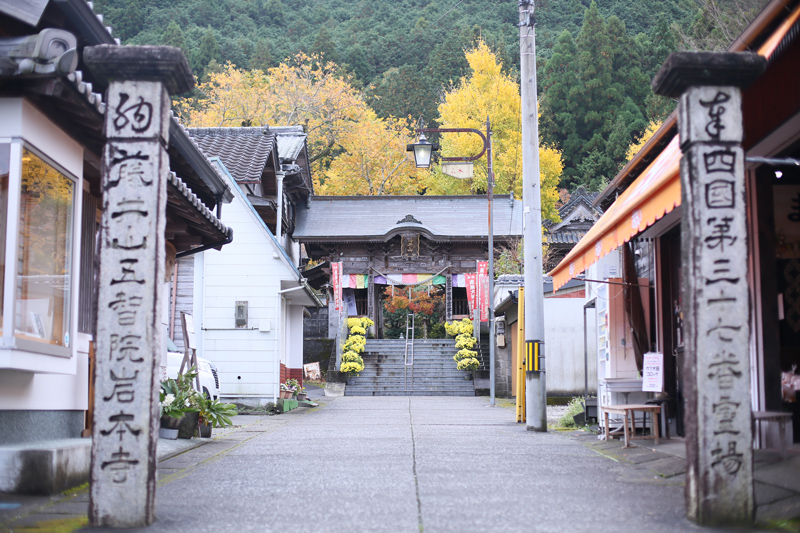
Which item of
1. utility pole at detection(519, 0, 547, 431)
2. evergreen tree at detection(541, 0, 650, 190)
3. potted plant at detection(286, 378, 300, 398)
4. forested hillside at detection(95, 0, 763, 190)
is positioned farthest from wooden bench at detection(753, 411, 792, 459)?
evergreen tree at detection(541, 0, 650, 190)

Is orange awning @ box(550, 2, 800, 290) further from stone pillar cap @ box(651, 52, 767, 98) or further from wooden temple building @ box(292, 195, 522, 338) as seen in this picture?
wooden temple building @ box(292, 195, 522, 338)

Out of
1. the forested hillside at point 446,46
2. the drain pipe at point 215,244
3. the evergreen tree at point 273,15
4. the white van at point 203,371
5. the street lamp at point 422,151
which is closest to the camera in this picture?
the drain pipe at point 215,244

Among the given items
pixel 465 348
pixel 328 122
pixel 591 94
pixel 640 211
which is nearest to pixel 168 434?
pixel 640 211

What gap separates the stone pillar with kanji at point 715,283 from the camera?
4.73m

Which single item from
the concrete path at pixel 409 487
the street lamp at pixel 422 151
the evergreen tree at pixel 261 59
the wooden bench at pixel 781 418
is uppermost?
the evergreen tree at pixel 261 59

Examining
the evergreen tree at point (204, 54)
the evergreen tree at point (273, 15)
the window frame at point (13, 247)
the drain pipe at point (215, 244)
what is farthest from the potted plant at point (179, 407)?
the evergreen tree at point (273, 15)

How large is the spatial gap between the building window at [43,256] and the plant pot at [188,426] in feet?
11.9

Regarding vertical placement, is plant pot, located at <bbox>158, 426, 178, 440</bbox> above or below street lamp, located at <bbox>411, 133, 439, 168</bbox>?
below

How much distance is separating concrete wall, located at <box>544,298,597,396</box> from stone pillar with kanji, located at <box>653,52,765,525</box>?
13.7m

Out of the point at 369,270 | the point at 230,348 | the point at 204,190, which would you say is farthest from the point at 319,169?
the point at 204,190

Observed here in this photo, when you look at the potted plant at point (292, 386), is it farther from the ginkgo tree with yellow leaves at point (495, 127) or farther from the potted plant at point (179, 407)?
the ginkgo tree with yellow leaves at point (495, 127)

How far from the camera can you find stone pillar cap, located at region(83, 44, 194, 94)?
197 inches

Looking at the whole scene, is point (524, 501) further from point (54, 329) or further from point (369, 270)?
point (369, 270)

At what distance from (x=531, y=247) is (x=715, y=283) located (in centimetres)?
784
